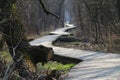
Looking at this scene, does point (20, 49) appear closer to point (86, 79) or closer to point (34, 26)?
point (86, 79)

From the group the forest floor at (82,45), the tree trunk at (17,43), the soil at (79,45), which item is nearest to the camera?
the tree trunk at (17,43)

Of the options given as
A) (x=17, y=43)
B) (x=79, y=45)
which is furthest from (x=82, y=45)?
(x=17, y=43)

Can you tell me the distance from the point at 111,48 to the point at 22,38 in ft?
25.6

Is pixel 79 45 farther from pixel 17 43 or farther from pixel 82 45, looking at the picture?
pixel 17 43

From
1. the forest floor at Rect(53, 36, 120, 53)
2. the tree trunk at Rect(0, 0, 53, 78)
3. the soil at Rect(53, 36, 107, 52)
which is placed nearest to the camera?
the tree trunk at Rect(0, 0, 53, 78)

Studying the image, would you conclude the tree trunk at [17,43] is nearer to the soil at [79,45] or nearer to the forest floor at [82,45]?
the forest floor at [82,45]

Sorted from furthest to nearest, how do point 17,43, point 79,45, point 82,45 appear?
point 79,45, point 82,45, point 17,43

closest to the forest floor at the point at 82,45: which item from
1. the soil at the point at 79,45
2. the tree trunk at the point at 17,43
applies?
the soil at the point at 79,45

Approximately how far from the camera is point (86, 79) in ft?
25.7

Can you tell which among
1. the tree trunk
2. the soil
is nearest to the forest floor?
the soil

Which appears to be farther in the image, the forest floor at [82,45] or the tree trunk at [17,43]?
the forest floor at [82,45]

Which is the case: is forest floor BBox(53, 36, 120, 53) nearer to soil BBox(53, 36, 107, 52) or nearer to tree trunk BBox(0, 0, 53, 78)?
soil BBox(53, 36, 107, 52)

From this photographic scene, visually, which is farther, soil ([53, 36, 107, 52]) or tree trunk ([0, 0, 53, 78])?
soil ([53, 36, 107, 52])

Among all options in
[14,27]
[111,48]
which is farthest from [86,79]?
[111,48]
